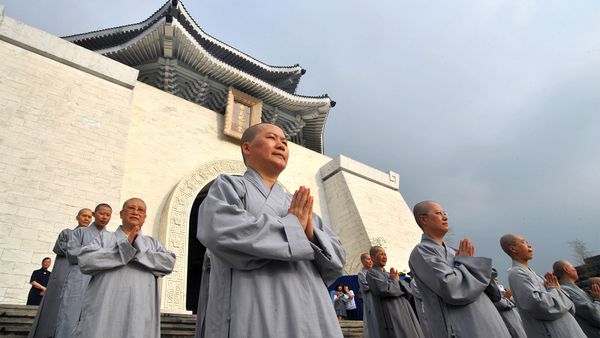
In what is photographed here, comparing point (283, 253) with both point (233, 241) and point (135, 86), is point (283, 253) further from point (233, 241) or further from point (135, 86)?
point (135, 86)

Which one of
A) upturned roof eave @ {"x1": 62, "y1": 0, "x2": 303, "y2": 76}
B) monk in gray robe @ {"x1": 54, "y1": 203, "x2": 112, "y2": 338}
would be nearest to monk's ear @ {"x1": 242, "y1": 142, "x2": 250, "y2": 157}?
monk in gray robe @ {"x1": 54, "y1": 203, "x2": 112, "y2": 338}

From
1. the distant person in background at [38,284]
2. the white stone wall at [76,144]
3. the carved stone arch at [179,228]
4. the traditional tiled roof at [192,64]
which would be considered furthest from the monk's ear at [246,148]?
the traditional tiled roof at [192,64]

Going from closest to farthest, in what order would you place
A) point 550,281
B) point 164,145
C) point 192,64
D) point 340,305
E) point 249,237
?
point 249,237 → point 550,281 → point 340,305 → point 164,145 → point 192,64

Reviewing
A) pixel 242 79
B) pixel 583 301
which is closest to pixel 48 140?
pixel 242 79

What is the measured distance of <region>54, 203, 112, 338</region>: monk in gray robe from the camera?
Answer: 3.39 metres

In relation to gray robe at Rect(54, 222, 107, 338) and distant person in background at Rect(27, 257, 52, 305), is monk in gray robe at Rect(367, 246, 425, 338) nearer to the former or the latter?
gray robe at Rect(54, 222, 107, 338)

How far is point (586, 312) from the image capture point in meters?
3.53

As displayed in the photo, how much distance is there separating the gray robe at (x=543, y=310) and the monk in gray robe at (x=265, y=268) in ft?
6.93

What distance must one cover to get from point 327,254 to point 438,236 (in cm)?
143

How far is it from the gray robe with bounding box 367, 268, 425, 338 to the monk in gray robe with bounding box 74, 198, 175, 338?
247 centimetres

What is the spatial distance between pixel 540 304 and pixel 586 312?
117 centimetres

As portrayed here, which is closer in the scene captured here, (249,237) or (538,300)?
(249,237)

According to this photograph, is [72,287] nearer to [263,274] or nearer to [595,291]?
[263,274]

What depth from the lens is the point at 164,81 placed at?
35.1ft
